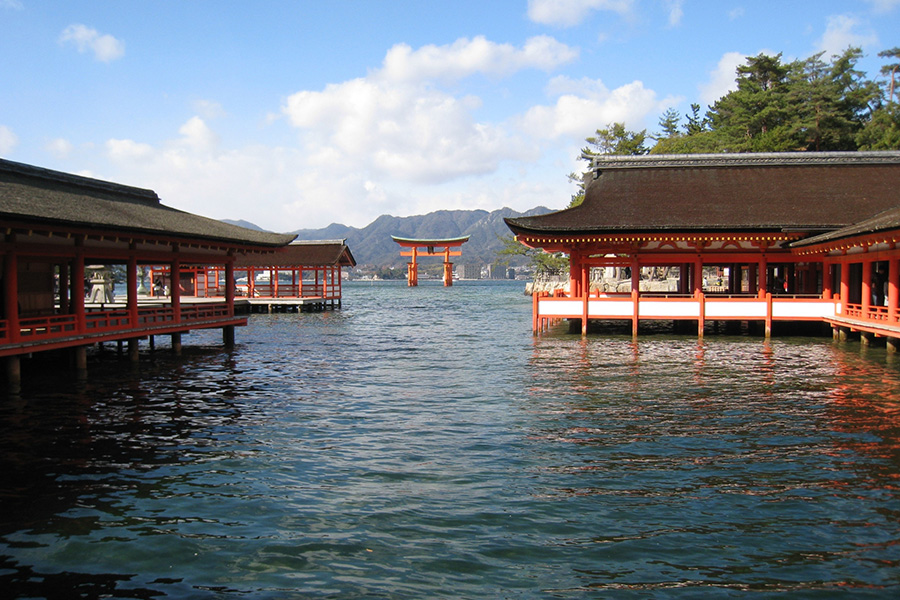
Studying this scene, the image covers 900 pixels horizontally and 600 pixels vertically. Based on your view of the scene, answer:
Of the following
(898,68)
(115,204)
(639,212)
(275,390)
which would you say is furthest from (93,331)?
(898,68)

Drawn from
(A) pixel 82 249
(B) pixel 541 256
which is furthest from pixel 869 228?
(B) pixel 541 256

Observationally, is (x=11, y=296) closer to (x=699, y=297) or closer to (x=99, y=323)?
(x=99, y=323)

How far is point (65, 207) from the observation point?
55.7ft

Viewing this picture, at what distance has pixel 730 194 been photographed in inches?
1092

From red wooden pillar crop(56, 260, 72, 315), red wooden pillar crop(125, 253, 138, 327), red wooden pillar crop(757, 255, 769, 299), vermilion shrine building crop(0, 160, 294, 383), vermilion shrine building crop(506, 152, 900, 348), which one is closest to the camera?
vermilion shrine building crop(0, 160, 294, 383)

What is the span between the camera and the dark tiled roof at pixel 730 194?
82.3ft

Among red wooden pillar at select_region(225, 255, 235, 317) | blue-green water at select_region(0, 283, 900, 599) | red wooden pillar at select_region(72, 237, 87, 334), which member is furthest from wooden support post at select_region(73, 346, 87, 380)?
red wooden pillar at select_region(225, 255, 235, 317)

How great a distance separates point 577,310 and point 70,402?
1788cm

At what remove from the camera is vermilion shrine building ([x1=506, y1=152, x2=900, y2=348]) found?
2444 centimetres

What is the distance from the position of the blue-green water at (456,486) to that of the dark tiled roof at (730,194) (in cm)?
894

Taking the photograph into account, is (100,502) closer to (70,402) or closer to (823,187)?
(70,402)

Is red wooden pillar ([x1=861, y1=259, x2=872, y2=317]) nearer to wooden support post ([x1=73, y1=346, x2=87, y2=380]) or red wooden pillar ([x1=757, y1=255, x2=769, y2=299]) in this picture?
red wooden pillar ([x1=757, y1=255, x2=769, y2=299])

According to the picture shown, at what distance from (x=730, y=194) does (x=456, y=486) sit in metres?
23.0

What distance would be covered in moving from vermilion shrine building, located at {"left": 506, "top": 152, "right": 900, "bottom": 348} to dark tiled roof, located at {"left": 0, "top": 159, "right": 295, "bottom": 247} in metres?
10.6
